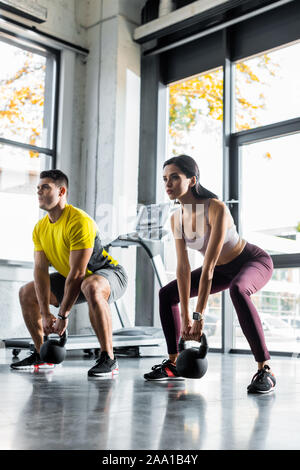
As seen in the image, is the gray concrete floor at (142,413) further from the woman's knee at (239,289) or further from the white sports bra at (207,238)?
the white sports bra at (207,238)

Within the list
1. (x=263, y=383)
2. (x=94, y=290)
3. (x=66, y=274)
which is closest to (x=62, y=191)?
(x=66, y=274)

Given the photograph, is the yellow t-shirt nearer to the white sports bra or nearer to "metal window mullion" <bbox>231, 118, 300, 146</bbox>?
the white sports bra

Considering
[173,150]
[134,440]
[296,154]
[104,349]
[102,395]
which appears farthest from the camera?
[173,150]

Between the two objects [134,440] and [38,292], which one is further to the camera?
[38,292]

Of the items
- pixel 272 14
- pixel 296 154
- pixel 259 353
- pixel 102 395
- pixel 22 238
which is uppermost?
pixel 272 14

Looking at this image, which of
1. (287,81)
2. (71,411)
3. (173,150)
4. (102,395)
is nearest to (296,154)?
(287,81)

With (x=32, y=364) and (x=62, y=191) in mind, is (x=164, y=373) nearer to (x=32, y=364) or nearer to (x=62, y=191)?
(x=32, y=364)

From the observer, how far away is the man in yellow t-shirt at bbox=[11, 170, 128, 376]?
107 inches

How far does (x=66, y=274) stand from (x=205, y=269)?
960 mm

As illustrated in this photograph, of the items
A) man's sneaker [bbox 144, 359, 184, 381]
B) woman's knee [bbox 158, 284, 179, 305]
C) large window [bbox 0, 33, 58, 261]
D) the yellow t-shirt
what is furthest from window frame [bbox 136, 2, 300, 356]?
man's sneaker [bbox 144, 359, 184, 381]

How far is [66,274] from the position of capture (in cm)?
297

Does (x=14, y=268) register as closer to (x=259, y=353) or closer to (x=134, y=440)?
(x=259, y=353)

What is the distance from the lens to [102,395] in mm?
2070

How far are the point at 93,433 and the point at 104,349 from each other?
4.50 ft
